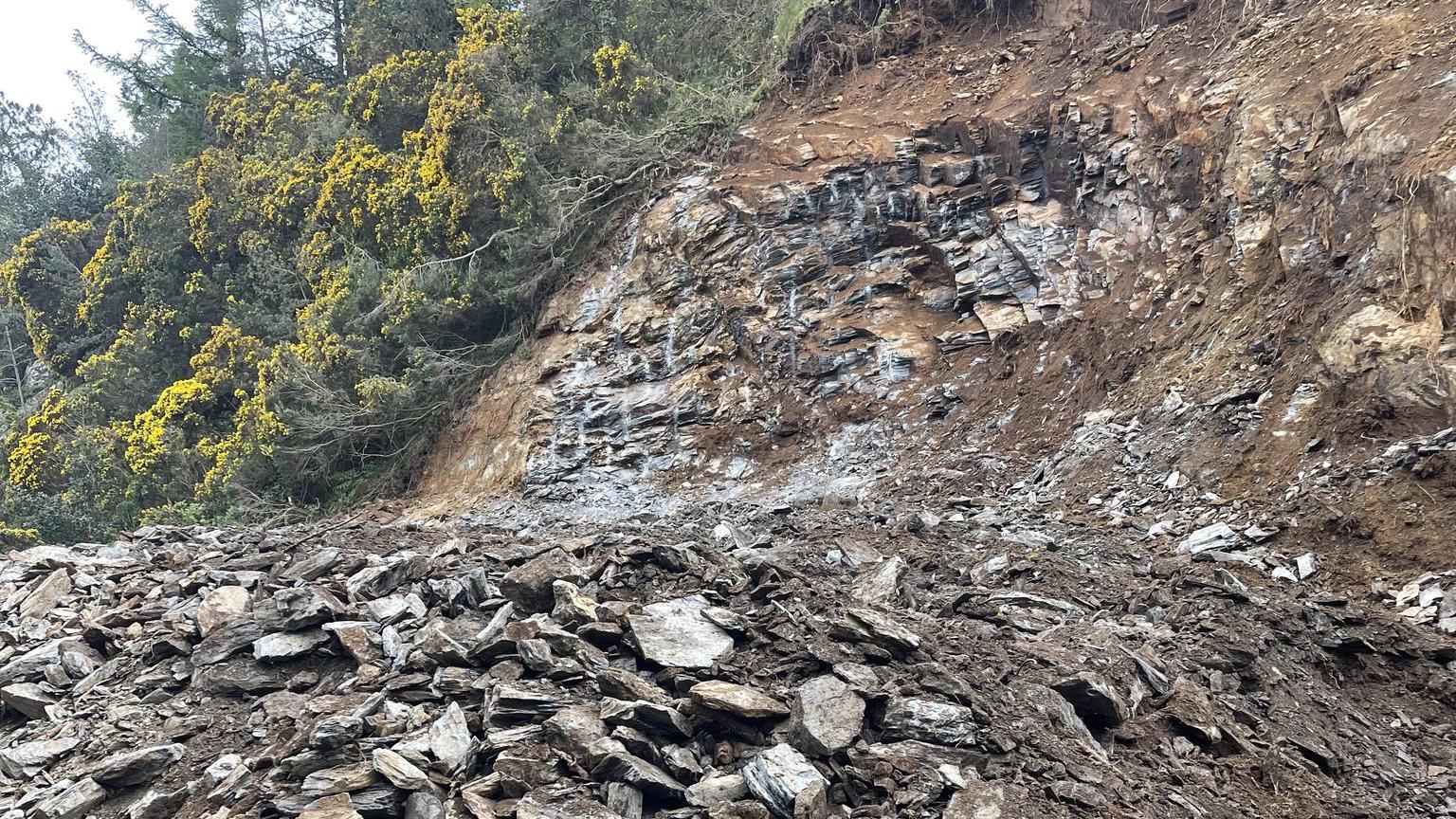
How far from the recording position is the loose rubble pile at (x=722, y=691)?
137 inches

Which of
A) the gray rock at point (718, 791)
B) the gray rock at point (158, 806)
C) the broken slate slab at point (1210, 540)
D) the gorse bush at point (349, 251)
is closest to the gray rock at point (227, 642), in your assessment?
the gray rock at point (158, 806)

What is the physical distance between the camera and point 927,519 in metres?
7.57

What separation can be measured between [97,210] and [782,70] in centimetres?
2264

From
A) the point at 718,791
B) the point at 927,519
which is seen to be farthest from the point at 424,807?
the point at 927,519

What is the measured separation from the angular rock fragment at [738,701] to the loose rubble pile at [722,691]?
13mm

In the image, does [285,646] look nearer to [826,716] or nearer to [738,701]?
[738,701]

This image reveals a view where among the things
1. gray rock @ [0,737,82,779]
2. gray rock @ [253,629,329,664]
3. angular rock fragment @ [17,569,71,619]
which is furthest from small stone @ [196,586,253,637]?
angular rock fragment @ [17,569,71,619]

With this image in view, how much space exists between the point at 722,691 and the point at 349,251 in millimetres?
Answer: 15366

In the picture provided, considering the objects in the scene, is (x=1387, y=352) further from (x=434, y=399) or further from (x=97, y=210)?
(x=97, y=210)

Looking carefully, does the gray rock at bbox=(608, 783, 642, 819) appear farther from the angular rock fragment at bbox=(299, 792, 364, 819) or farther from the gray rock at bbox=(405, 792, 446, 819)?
the angular rock fragment at bbox=(299, 792, 364, 819)

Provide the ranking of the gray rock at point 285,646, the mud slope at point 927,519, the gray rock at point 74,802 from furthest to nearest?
the gray rock at point 285,646
the gray rock at point 74,802
the mud slope at point 927,519

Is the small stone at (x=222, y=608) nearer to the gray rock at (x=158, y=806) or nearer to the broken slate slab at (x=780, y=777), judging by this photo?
the gray rock at (x=158, y=806)

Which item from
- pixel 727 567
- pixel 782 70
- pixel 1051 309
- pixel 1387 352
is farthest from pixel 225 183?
pixel 1387 352

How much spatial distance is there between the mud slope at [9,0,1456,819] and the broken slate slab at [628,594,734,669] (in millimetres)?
22
